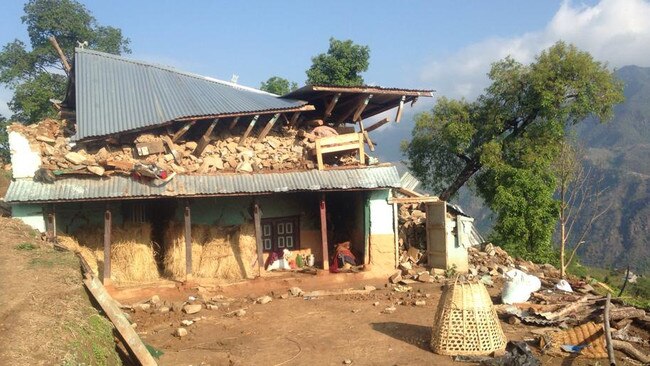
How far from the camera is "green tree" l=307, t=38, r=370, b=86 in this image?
26.4 metres

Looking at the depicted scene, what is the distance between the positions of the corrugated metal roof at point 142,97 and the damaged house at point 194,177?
0.05 meters

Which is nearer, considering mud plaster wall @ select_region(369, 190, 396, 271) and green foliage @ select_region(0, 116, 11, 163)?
mud plaster wall @ select_region(369, 190, 396, 271)

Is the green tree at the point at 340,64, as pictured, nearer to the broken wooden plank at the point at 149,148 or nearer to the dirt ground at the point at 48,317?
the broken wooden plank at the point at 149,148

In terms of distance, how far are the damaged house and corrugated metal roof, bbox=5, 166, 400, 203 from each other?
31 mm

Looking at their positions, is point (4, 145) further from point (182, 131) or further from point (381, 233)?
point (381, 233)

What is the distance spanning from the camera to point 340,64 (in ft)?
86.3

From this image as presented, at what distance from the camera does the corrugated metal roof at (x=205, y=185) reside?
41.0 ft

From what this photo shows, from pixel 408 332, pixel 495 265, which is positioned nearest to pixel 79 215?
pixel 408 332

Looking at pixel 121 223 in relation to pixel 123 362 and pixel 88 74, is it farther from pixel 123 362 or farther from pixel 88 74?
pixel 123 362

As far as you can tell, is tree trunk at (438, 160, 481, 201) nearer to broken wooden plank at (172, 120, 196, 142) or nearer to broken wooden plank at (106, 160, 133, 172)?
broken wooden plank at (172, 120, 196, 142)

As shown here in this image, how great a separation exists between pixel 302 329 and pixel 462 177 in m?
14.7

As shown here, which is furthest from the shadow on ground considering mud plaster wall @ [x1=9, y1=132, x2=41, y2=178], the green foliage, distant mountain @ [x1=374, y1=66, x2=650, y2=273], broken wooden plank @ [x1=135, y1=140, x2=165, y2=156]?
distant mountain @ [x1=374, y1=66, x2=650, y2=273]

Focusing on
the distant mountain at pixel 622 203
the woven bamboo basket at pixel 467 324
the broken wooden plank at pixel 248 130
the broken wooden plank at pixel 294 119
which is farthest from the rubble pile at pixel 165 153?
the distant mountain at pixel 622 203

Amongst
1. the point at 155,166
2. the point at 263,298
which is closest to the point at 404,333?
the point at 263,298
